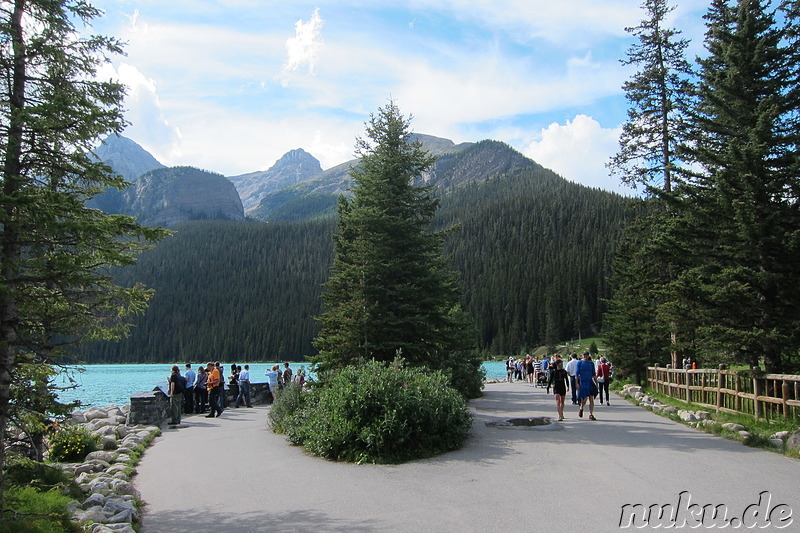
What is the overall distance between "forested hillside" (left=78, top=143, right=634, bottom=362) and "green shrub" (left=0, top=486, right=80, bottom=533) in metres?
100

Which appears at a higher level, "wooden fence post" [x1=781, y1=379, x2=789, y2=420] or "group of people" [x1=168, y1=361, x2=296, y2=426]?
"wooden fence post" [x1=781, y1=379, x2=789, y2=420]

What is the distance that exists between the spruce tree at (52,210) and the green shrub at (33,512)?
0.55 m

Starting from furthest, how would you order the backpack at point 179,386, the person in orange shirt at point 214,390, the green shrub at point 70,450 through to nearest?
the person in orange shirt at point 214,390, the backpack at point 179,386, the green shrub at point 70,450

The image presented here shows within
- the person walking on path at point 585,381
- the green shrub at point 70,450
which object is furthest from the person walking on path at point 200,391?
the person walking on path at point 585,381

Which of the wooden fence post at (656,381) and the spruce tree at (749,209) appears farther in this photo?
the wooden fence post at (656,381)

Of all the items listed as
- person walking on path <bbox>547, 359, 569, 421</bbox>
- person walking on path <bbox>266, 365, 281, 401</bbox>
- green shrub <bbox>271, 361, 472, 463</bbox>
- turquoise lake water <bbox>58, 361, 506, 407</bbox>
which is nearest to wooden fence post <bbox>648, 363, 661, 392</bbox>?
person walking on path <bbox>547, 359, 569, 421</bbox>

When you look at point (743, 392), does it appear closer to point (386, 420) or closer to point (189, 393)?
point (386, 420)

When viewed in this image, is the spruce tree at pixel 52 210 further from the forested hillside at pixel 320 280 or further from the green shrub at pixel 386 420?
the forested hillside at pixel 320 280

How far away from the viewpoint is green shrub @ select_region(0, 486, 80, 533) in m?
5.58

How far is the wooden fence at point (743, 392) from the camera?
1203 centimetres

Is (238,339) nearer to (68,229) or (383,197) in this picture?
(383,197)

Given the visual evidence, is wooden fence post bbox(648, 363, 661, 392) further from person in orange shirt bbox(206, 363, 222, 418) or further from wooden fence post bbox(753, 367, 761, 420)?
person in orange shirt bbox(206, 363, 222, 418)

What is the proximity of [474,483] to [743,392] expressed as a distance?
9580 mm

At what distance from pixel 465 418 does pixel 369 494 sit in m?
4.15
